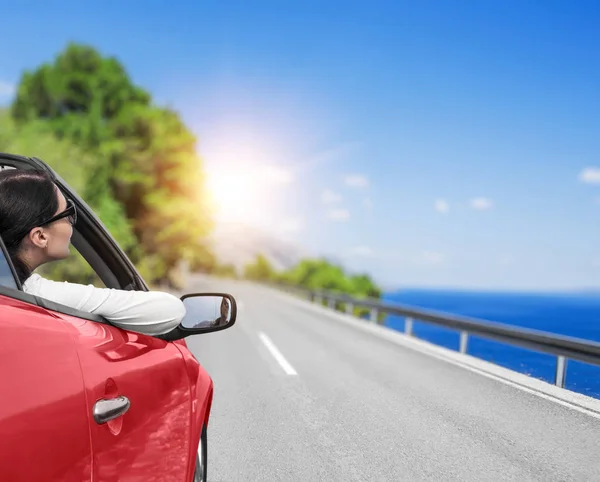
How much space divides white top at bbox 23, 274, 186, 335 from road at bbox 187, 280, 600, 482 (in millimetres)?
2582

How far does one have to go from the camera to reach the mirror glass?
292cm

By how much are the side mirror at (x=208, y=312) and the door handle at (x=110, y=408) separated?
0.64 meters

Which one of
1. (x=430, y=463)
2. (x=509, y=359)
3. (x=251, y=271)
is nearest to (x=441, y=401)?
(x=430, y=463)

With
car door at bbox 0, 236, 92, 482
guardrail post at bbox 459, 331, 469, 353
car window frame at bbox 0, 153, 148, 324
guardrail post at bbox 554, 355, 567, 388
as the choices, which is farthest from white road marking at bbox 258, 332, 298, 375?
car door at bbox 0, 236, 92, 482

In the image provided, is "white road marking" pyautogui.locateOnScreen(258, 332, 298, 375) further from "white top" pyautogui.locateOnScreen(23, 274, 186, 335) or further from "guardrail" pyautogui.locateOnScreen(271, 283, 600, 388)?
"white top" pyautogui.locateOnScreen(23, 274, 186, 335)

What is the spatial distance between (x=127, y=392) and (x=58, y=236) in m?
0.59

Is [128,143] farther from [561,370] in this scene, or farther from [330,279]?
[330,279]

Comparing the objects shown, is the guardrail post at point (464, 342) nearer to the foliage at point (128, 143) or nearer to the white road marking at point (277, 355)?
the white road marking at point (277, 355)

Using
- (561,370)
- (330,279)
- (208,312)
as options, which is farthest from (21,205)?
(330,279)

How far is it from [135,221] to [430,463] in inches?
1332

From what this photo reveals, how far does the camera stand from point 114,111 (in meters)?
39.1

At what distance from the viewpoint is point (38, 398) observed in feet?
5.48

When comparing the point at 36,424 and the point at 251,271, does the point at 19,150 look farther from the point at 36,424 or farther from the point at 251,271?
the point at 251,271

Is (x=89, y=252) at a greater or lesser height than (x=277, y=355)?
greater
